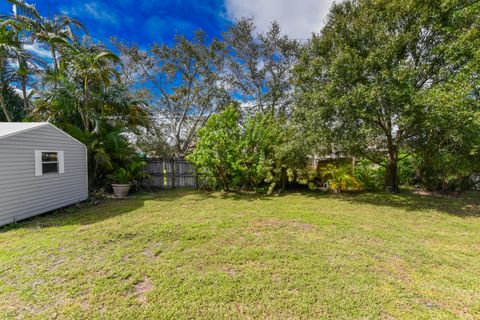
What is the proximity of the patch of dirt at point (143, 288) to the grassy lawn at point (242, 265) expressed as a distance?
0.05ft

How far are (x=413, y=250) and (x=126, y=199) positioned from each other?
773cm

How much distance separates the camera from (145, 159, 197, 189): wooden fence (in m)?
9.30

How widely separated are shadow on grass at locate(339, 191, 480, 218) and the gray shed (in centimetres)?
876

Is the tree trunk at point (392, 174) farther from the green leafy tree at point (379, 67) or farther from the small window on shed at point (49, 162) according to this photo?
the small window on shed at point (49, 162)

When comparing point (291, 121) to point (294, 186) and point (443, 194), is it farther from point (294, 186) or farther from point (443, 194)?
point (443, 194)

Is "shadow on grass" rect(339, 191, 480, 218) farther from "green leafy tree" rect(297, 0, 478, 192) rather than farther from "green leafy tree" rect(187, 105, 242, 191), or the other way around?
"green leafy tree" rect(187, 105, 242, 191)

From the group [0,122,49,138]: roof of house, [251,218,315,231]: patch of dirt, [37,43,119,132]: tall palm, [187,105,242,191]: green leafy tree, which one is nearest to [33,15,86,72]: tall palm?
[37,43,119,132]: tall palm

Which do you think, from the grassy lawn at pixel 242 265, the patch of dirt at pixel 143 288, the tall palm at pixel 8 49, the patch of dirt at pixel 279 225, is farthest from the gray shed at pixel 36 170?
the patch of dirt at pixel 279 225

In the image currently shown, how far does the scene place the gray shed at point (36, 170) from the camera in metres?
4.57

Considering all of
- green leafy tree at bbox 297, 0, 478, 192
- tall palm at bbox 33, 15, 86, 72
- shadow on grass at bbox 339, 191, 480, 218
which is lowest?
shadow on grass at bbox 339, 191, 480, 218

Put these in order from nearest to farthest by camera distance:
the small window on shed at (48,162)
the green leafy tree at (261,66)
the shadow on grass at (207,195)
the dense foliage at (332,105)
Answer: the small window on shed at (48,162) → the dense foliage at (332,105) → the shadow on grass at (207,195) → the green leafy tree at (261,66)

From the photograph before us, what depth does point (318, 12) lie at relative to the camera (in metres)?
8.23

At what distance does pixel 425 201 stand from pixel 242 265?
23.0 feet

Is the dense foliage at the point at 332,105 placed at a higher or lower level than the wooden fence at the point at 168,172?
higher
